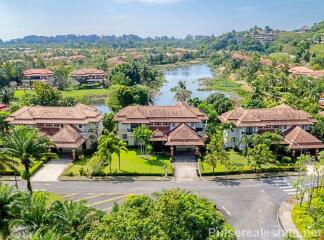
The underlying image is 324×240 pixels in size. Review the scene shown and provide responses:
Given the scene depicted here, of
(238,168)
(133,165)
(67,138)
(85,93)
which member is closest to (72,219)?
(133,165)

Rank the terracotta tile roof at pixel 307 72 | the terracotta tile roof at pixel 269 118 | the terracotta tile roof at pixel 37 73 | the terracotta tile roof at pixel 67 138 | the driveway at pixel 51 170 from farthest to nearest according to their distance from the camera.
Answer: the terracotta tile roof at pixel 37 73 < the terracotta tile roof at pixel 307 72 < the terracotta tile roof at pixel 269 118 < the terracotta tile roof at pixel 67 138 < the driveway at pixel 51 170

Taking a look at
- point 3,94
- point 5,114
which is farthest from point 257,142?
point 3,94

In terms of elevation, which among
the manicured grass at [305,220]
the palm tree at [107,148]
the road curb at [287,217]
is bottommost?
the road curb at [287,217]

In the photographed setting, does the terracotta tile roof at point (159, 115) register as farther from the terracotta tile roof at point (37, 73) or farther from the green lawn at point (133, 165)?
the terracotta tile roof at point (37, 73)

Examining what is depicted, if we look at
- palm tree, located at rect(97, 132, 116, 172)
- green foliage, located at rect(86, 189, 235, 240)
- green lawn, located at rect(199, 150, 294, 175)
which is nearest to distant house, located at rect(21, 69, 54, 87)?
palm tree, located at rect(97, 132, 116, 172)

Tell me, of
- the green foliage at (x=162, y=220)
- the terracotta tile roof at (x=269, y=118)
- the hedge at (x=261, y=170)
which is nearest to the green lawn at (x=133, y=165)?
the hedge at (x=261, y=170)

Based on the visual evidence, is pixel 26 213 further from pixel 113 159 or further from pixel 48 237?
pixel 113 159

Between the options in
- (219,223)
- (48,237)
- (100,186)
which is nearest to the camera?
(48,237)

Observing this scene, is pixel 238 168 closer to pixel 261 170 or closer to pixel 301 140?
pixel 261 170
